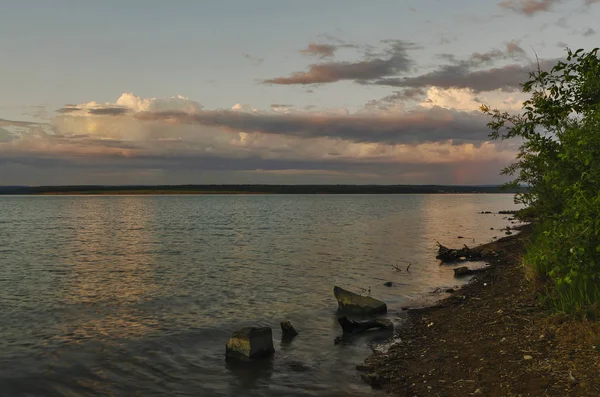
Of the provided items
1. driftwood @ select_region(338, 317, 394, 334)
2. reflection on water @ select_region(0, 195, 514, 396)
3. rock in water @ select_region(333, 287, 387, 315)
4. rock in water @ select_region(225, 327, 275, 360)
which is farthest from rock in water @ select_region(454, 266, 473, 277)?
rock in water @ select_region(225, 327, 275, 360)

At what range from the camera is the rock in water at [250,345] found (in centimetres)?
1656

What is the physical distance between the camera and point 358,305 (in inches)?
901

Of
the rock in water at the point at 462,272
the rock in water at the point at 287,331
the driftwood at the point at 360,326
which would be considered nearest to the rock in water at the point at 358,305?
the driftwood at the point at 360,326

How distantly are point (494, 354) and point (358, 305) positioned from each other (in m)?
10.0

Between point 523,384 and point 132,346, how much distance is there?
46.3 feet

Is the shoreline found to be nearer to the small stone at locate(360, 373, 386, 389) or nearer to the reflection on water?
the small stone at locate(360, 373, 386, 389)

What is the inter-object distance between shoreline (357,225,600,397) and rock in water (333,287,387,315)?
222 centimetres

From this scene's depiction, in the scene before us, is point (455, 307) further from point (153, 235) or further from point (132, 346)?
point (153, 235)

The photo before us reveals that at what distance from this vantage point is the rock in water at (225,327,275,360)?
16562 mm

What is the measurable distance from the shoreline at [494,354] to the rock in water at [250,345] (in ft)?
12.2

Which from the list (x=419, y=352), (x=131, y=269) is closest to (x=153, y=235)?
(x=131, y=269)

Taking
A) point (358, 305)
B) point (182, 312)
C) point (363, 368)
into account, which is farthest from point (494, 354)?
point (182, 312)

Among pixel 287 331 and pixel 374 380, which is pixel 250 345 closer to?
pixel 287 331

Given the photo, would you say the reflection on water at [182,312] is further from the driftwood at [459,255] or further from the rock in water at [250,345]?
the driftwood at [459,255]
